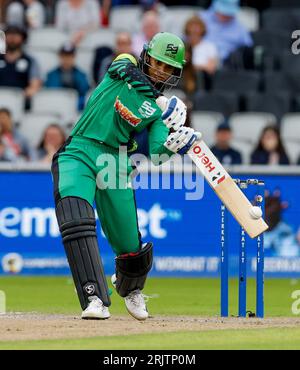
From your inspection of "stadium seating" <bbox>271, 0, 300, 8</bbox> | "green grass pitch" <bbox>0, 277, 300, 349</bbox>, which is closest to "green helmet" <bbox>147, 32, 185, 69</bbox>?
"green grass pitch" <bbox>0, 277, 300, 349</bbox>

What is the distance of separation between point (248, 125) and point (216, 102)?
78cm

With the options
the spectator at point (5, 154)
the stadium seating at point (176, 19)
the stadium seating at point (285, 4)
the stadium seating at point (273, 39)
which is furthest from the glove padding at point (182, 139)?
the stadium seating at point (285, 4)

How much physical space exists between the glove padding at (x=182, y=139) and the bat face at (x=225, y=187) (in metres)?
0.13

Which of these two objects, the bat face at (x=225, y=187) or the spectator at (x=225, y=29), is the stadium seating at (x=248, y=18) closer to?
the spectator at (x=225, y=29)

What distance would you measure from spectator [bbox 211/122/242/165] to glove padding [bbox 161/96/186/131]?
6658 mm

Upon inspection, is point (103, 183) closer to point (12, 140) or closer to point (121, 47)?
point (12, 140)

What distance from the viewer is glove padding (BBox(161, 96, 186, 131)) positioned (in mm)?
9648

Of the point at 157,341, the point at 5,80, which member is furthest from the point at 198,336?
the point at 5,80

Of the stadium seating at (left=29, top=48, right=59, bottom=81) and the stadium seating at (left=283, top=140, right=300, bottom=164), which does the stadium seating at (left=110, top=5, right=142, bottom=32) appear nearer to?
the stadium seating at (left=29, top=48, right=59, bottom=81)

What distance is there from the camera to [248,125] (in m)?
17.8

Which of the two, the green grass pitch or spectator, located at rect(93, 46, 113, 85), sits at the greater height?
spectator, located at rect(93, 46, 113, 85)

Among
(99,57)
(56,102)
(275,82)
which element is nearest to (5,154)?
(56,102)

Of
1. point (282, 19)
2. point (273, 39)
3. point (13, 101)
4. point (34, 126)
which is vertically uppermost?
point (282, 19)

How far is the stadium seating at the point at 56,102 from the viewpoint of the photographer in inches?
699
